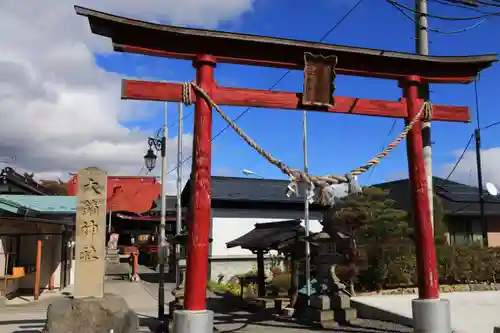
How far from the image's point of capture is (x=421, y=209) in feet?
32.4

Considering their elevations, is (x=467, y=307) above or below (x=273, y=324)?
above

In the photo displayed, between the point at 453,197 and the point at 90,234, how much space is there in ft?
83.6

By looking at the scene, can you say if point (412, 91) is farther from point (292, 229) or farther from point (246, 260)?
point (246, 260)

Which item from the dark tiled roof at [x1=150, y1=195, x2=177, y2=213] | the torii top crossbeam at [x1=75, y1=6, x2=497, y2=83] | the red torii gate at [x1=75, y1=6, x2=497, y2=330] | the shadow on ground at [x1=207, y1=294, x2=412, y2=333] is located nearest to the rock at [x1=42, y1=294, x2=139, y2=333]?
the red torii gate at [x1=75, y1=6, x2=497, y2=330]

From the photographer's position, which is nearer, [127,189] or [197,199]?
[197,199]

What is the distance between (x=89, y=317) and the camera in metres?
9.45

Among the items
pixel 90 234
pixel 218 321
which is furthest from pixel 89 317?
pixel 218 321

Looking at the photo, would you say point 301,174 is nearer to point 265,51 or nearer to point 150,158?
point 265,51

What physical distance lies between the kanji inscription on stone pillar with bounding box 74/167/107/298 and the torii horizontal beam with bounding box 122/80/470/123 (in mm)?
2684

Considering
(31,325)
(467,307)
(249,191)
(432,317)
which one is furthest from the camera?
(249,191)

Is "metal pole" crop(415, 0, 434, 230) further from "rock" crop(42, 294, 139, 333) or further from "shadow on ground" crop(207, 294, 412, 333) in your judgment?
"rock" crop(42, 294, 139, 333)

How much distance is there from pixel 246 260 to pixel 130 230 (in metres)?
26.5

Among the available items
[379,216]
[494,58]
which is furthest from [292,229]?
[494,58]

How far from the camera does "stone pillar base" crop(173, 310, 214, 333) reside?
8055 mm
